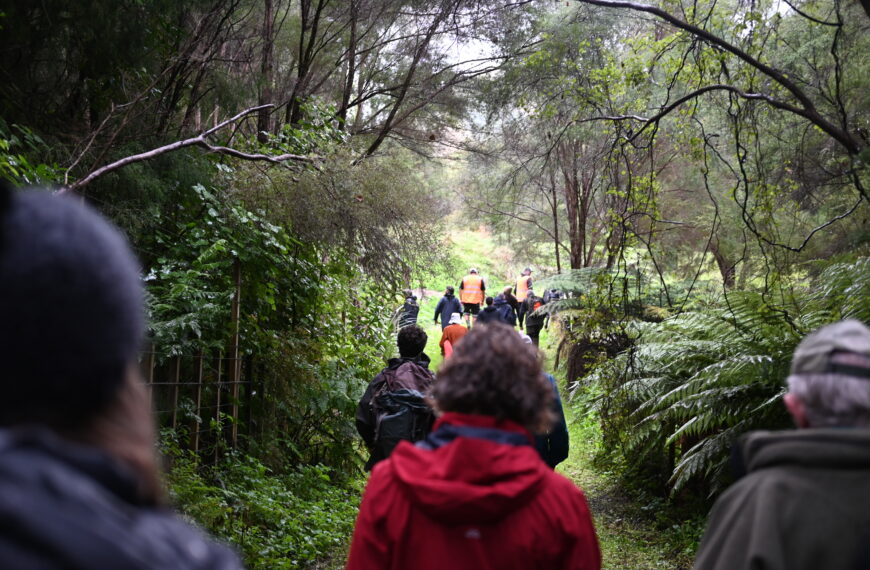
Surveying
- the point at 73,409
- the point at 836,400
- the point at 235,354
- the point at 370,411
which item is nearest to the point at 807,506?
the point at 836,400

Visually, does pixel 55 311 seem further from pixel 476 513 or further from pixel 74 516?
pixel 476 513

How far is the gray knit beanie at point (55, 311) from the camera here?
979 millimetres

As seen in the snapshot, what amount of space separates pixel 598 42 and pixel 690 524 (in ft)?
27.6

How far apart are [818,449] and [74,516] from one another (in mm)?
1903

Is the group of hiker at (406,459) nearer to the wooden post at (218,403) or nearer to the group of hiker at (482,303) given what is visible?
the wooden post at (218,403)

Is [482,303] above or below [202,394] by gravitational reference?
above

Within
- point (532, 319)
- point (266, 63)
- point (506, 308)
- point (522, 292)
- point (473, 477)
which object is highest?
point (266, 63)

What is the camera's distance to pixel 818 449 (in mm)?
2092

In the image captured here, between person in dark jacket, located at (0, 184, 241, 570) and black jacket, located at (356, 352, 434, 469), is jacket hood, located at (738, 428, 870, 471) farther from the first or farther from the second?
black jacket, located at (356, 352, 434, 469)

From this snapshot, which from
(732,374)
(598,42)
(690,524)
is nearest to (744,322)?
(732,374)

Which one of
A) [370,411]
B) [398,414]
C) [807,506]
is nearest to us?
[807,506]

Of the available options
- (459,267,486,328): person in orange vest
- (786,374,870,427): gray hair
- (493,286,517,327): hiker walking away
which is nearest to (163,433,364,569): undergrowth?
(786,374,870,427): gray hair

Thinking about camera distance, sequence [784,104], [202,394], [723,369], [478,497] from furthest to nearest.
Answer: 1. [202,394]
2. [723,369]
3. [784,104]
4. [478,497]

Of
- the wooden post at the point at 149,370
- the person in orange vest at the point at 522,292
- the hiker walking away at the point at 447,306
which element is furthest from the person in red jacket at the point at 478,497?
the person in orange vest at the point at 522,292
